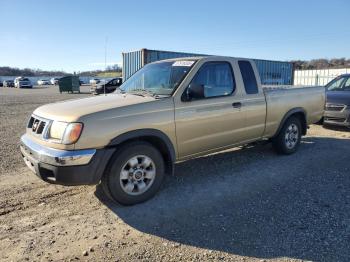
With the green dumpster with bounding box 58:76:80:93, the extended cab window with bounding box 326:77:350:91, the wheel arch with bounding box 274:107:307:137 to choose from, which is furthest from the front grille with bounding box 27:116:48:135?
the green dumpster with bounding box 58:76:80:93

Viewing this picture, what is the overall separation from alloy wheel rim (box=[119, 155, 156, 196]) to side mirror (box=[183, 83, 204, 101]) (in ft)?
3.43

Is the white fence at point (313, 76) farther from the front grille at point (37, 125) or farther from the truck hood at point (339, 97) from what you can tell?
the front grille at point (37, 125)

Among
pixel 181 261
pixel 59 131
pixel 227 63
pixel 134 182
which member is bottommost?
pixel 181 261

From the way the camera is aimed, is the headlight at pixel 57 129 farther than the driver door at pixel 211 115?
No

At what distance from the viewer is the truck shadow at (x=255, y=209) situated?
341 cm

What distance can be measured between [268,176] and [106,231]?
2942 millimetres

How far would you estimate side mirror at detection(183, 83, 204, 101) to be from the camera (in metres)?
4.57

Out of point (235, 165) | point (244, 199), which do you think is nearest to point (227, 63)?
point (235, 165)

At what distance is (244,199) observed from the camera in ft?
14.8

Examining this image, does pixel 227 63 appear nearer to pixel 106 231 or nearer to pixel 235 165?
pixel 235 165

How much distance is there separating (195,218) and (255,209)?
818 mm

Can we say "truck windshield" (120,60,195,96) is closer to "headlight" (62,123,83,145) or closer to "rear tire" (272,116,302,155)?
"headlight" (62,123,83,145)

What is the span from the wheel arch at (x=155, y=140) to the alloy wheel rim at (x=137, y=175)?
250 millimetres

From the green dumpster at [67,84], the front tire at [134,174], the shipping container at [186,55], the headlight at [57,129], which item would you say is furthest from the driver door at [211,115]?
the green dumpster at [67,84]
